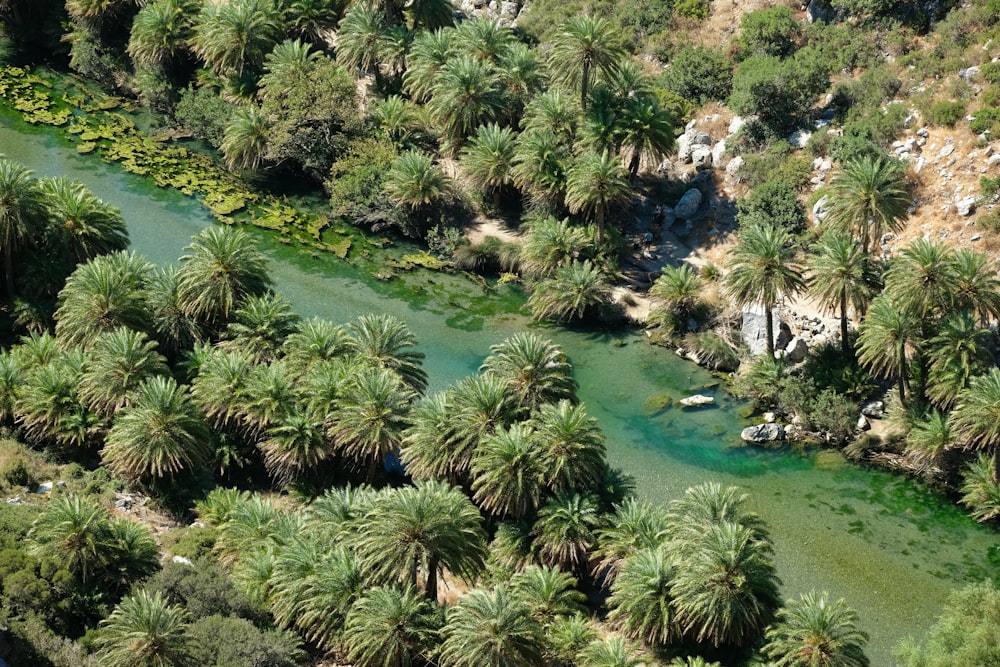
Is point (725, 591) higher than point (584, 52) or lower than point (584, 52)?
lower

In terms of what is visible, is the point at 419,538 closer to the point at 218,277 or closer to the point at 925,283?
the point at 218,277

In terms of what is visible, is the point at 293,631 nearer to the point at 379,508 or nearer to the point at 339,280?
the point at 379,508

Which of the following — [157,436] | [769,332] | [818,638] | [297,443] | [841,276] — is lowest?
[157,436]

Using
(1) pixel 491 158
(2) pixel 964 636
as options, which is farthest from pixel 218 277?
(2) pixel 964 636

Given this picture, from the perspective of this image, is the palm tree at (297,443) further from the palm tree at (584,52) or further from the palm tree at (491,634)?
the palm tree at (584,52)

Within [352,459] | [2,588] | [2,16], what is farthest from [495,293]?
[2,16]

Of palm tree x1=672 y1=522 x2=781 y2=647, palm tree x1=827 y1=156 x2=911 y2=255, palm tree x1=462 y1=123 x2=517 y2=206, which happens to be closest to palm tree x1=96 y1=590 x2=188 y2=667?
palm tree x1=672 y1=522 x2=781 y2=647

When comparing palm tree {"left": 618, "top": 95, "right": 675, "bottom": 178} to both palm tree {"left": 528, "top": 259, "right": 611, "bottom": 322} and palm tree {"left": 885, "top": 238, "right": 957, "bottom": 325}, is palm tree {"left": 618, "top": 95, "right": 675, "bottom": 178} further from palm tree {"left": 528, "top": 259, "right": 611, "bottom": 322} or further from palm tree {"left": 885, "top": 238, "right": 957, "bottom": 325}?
palm tree {"left": 885, "top": 238, "right": 957, "bottom": 325}
